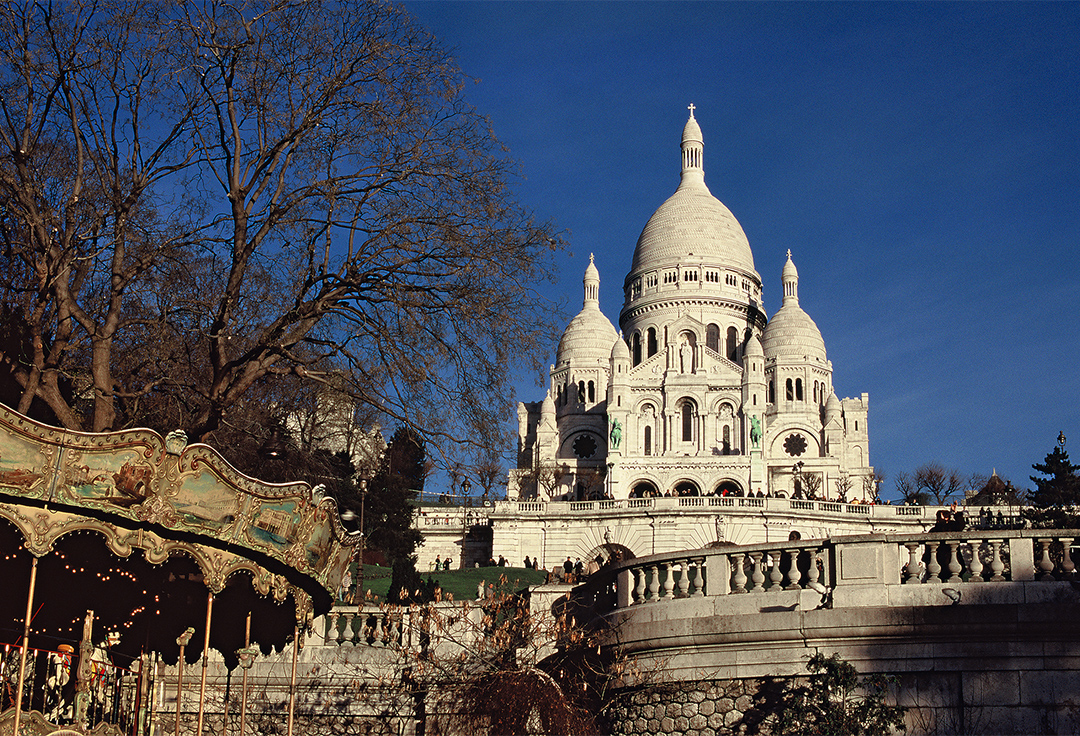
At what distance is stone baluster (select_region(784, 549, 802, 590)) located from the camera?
1470 cm

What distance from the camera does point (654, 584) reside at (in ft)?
52.1

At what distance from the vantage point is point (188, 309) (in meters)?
17.5

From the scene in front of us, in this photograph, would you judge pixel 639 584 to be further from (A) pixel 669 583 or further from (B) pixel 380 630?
(B) pixel 380 630

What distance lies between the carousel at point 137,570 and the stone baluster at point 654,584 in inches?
144

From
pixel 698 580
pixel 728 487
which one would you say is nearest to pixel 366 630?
pixel 698 580

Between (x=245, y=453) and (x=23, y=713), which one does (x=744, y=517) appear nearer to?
(x=245, y=453)

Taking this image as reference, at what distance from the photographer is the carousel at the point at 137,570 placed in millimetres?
12375

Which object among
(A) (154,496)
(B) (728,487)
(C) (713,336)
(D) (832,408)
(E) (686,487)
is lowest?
(A) (154,496)

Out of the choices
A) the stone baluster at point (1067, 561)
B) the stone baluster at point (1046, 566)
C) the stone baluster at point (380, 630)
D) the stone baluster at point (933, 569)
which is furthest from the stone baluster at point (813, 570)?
the stone baluster at point (380, 630)

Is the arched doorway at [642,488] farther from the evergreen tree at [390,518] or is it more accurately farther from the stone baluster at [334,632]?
the stone baluster at [334,632]

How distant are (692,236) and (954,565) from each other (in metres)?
85.5

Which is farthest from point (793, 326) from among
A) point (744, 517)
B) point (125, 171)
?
point (125, 171)

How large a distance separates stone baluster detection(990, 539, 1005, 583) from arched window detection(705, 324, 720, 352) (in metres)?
80.7

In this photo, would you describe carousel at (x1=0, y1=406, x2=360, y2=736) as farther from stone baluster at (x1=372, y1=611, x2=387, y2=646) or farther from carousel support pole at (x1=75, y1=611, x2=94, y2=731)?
stone baluster at (x1=372, y1=611, x2=387, y2=646)
